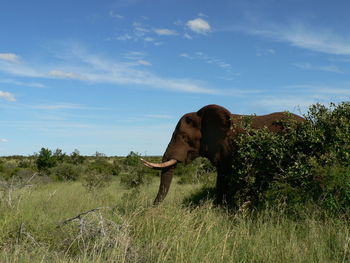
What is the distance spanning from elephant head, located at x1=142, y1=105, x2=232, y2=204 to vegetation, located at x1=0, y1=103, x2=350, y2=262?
0.60 m

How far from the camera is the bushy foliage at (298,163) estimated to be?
24.7ft

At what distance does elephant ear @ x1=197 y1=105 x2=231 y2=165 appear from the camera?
9789 millimetres

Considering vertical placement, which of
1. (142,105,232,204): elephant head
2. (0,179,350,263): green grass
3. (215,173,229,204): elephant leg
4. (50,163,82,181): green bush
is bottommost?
(50,163,82,181): green bush

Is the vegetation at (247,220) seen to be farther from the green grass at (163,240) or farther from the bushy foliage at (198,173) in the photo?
the bushy foliage at (198,173)

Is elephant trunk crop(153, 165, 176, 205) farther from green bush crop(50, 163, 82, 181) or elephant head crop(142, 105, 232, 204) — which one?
green bush crop(50, 163, 82, 181)

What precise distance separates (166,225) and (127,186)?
12457mm

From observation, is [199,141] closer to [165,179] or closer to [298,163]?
[165,179]

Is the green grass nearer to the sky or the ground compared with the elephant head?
nearer to the ground

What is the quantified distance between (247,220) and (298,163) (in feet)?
5.08

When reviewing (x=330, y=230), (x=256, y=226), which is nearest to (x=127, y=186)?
(x=256, y=226)

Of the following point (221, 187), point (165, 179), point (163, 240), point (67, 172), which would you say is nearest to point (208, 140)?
point (221, 187)

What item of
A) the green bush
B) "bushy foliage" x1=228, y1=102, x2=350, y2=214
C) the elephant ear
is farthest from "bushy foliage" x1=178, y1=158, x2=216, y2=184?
the green bush

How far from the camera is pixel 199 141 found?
10469mm

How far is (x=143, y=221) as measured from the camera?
6703mm
